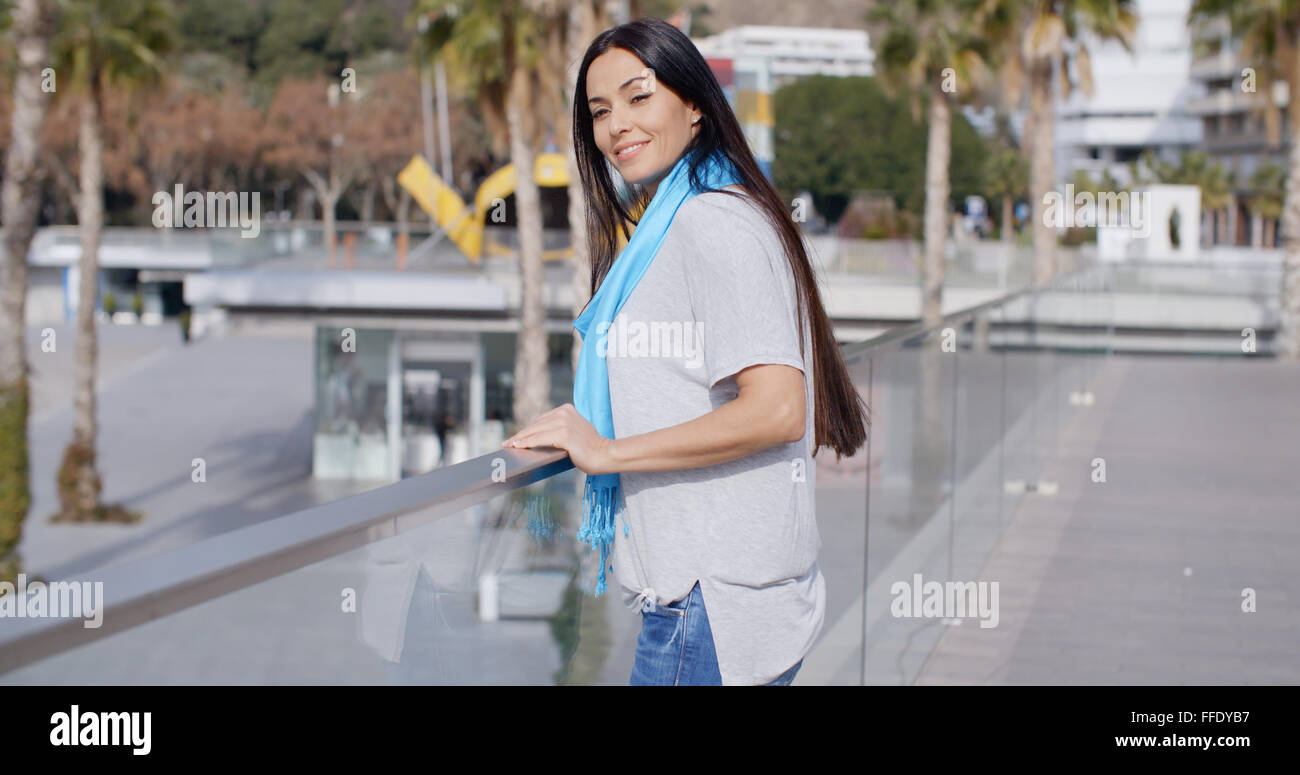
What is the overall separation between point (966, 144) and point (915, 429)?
219 ft

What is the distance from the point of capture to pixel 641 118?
2.07 metres

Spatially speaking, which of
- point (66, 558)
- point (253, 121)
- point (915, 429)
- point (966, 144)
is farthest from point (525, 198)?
point (966, 144)

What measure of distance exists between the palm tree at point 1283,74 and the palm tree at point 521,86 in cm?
1165

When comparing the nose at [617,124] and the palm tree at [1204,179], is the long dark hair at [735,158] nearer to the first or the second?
the nose at [617,124]

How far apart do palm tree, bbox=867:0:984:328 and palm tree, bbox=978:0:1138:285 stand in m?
0.66

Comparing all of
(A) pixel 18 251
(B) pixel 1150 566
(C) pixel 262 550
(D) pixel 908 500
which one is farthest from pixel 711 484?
(A) pixel 18 251

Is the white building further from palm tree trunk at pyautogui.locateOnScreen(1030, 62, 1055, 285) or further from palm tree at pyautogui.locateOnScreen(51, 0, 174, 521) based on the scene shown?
palm tree at pyautogui.locateOnScreen(51, 0, 174, 521)

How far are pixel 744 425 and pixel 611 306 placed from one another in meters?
0.30

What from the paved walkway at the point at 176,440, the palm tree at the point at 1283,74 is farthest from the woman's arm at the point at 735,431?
the palm tree at the point at 1283,74

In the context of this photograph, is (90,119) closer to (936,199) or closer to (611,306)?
(936,199)
